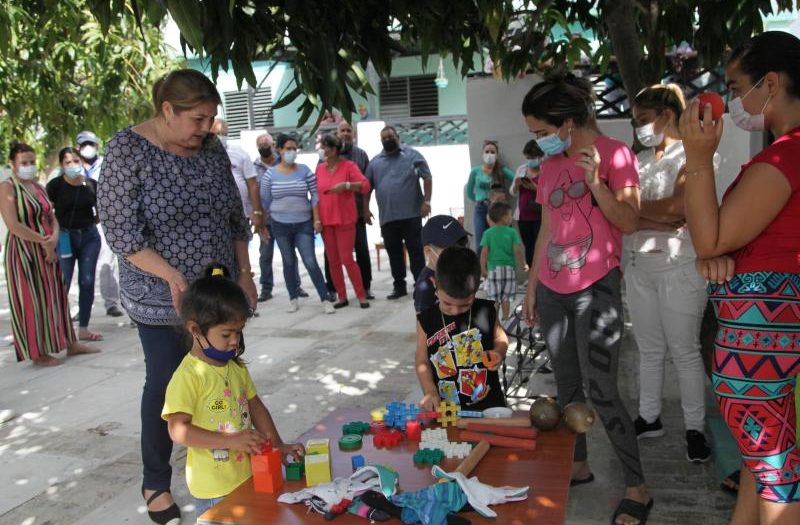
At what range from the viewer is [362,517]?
6.58 feet

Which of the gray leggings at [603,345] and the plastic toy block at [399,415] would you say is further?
the gray leggings at [603,345]

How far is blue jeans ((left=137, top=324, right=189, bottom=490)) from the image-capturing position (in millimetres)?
3186

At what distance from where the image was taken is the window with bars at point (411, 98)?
721 inches

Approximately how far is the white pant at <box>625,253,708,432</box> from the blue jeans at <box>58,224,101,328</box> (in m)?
5.58

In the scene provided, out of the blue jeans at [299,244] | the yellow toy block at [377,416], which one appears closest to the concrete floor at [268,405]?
the blue jeans at [299,244]

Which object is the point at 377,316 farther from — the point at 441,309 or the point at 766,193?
the point at 766,193

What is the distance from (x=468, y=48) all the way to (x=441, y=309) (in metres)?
1.54

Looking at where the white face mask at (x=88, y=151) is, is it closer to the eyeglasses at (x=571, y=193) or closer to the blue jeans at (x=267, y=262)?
the blue jeans at (x=267, y=262)

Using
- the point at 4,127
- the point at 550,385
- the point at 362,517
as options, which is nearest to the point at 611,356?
the point at 362,517

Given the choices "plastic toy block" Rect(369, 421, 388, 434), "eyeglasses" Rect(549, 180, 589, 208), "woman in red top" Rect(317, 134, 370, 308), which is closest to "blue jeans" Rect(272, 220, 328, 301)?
"woman in red top" Rect(317, 134, 370, 308)

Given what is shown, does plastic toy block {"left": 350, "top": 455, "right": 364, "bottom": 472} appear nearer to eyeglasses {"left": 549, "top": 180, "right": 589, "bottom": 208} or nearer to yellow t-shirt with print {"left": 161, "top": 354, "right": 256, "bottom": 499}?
yellow t-shirt with print {"left": 161, "top": 354, "right": 256, "bottom": 499}

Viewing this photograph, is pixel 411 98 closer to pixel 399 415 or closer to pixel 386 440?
pixel 399 415

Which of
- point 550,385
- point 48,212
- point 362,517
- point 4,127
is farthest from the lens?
point 4,127

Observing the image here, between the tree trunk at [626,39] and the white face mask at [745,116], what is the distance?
1.63 metres
